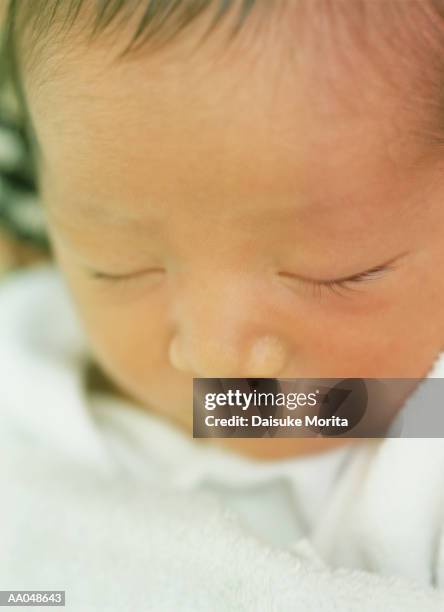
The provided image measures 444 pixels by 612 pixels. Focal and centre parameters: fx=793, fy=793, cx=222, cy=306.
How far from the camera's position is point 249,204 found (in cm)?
42

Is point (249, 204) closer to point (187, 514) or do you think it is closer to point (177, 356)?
point (177, 356)

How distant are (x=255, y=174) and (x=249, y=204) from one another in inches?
0.7

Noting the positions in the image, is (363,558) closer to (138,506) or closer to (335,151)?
(138,506)

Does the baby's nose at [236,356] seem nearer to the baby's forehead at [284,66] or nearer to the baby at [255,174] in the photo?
the baby at [255,174]

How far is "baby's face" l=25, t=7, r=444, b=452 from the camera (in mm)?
397

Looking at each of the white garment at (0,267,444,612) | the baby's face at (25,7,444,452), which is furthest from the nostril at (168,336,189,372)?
the white garment at (0,267,444,612)

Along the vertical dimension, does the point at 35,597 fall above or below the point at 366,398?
below

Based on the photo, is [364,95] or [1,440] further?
[1,440]

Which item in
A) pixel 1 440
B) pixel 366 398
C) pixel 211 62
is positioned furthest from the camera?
pixel 1 440

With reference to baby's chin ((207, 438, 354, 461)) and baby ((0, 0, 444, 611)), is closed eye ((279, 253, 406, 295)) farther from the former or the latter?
baby's chin ((207, 438, 354, 461))

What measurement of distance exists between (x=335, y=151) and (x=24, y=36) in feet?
0.64

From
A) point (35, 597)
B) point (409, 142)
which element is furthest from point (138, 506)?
point (409, 142)

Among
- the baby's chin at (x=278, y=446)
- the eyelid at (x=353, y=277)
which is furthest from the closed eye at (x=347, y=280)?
the baby's chin at (x=278, y=446)

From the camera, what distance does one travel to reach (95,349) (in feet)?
1.94
